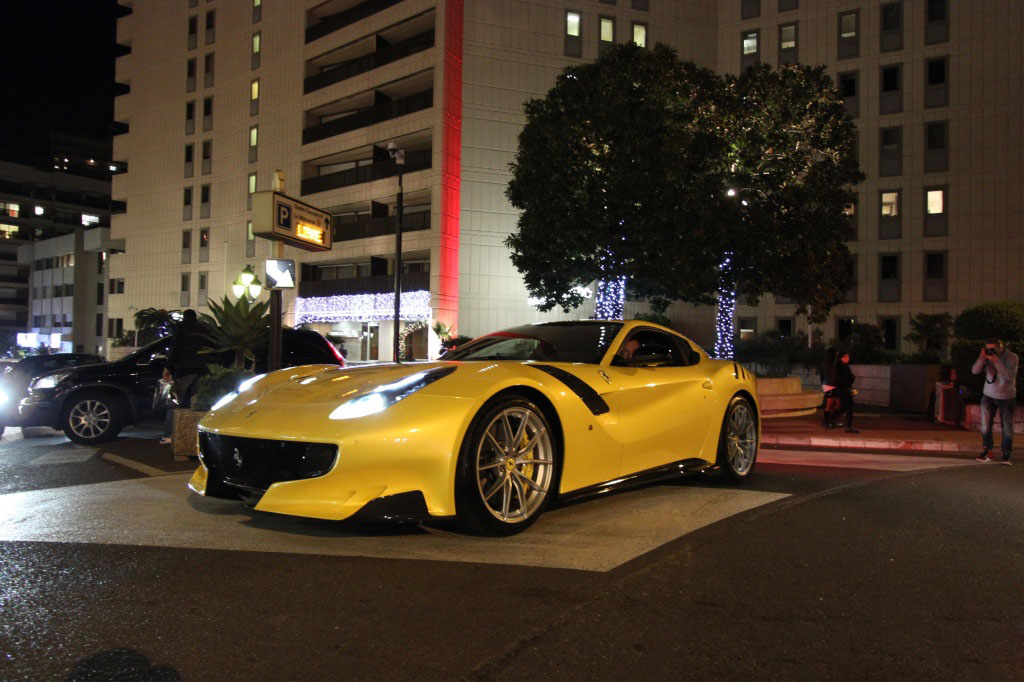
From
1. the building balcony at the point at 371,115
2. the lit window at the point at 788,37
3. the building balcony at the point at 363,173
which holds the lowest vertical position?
the building balcony at the point at 363,173

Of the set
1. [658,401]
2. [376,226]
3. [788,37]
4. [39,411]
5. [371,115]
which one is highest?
[788,37]

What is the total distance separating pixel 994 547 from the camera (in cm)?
449

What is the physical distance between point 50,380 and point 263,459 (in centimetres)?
712

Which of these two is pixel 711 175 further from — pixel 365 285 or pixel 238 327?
pixel 365 285

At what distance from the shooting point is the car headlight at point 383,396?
4121 millimetres

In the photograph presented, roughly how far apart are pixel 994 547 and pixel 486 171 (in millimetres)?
30870

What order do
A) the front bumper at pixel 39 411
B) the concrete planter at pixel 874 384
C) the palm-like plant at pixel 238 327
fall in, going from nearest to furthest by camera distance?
the palm-like plant at pixel 238 327
the front bumper at pixel 39 411
the concrete planter at pixel 874 384

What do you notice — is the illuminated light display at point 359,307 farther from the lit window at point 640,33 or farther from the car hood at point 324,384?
the car hood at point 324,384

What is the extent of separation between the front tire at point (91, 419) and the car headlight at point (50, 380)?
1.01 ft

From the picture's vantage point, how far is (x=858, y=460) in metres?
8.98

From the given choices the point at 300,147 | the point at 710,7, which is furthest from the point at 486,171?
the point at 710,7

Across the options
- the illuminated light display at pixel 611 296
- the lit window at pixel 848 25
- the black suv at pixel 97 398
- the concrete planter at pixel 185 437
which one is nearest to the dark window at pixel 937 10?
the lit window at pixel 848 25

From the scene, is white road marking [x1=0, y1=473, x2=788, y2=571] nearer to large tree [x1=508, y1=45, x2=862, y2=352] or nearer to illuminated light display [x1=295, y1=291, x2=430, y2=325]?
large tree [x1=508, y1=45, x2=862, y2=352]

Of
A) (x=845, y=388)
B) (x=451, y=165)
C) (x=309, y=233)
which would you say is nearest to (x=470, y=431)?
(x=309, y=233)
